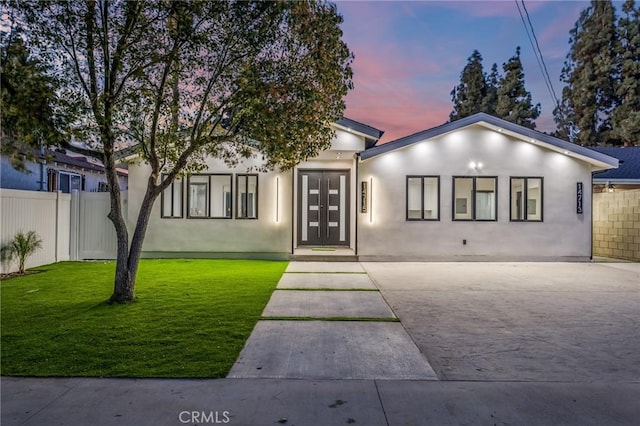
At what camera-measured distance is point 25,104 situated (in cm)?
465

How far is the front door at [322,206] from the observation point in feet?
42.0

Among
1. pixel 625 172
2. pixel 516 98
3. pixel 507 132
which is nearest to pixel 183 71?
pixel 507 132

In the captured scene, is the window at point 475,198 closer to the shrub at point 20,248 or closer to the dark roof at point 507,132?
the dark roof at point 507,132

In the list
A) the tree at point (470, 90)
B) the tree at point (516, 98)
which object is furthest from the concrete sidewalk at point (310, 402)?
the tree at point (470, 90)

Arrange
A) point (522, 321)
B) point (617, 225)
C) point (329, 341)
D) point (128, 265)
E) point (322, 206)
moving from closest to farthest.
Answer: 1. point (329, 341)
2. point (522, 321)
3. point (128, 265)
4. point (617, 225)
5. point (322, 206)

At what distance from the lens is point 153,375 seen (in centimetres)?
336

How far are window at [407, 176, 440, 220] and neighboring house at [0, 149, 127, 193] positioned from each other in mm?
10818

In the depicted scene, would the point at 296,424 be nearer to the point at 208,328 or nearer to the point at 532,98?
the point at 208,328

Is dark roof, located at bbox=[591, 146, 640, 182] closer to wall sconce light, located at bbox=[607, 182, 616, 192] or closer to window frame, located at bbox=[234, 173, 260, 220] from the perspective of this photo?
wall sconce light, located at bbox=[607, 182, 616, 192]

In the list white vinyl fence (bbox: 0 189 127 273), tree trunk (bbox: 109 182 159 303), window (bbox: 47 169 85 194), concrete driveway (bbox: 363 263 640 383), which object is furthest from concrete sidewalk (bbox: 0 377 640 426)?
window (bbox: 47 169 85 194)

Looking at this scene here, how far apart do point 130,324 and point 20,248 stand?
5425mm

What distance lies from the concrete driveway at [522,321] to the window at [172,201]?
232 inches

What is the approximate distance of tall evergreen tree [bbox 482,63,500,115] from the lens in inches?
1182

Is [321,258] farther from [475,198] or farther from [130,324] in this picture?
[130,324]
